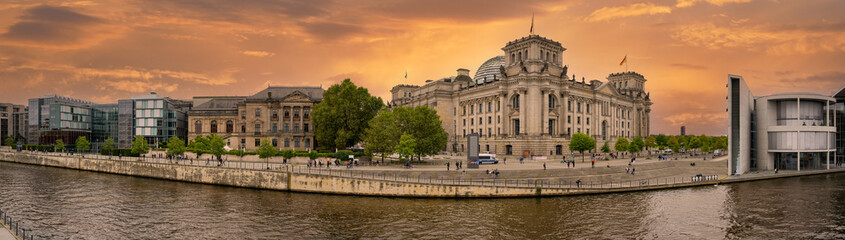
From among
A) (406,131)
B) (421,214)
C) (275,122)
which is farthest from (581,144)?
(275,122)

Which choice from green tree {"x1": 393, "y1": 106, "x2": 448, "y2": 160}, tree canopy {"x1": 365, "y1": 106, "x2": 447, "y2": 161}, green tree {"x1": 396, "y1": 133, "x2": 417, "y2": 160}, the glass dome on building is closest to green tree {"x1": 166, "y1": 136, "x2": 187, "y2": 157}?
tree canopy {"x1": 365, "y1": 106, "x2": 447, "y2": 161}

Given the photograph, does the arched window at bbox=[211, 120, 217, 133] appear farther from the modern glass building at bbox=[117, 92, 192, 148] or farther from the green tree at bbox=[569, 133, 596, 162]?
the green tree at bbox=[569, 133, 596, 162]

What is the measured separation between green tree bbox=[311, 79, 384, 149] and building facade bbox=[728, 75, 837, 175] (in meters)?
61.8

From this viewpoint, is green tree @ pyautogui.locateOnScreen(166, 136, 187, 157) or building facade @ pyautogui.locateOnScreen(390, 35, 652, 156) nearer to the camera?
green tree @ pyautogui.locateOnScreen(166, 136, 187, 157)

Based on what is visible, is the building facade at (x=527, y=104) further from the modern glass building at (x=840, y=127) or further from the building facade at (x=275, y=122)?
the modern glass building at (x=840, y=127)

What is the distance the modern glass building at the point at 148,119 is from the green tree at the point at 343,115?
59.0 metres

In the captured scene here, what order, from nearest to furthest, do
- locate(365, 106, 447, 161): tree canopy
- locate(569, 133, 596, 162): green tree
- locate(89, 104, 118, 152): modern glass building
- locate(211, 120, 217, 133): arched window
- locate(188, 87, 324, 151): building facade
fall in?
locate(365, 106, 447, 161): tree canopy
locate(569, 133, 596, 162): green tree
locate(188, 87, 324, 151): building facade
locate(211, 120, 217, 133): arched window
locate(89, 104, 118, 152): modern glass building

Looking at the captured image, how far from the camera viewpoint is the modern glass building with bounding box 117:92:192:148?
11606 centimetres

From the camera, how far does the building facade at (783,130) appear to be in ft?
224

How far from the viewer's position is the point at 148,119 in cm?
11625

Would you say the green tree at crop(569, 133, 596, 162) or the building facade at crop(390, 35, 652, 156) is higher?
the building facade at crop(390, 35, 652, 156)

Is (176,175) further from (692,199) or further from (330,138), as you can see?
(692,199)

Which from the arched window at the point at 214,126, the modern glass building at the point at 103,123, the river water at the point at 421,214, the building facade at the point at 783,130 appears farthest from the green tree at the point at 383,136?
the modern glass building at the point at 103,123

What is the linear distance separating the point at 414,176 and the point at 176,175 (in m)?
37.3
